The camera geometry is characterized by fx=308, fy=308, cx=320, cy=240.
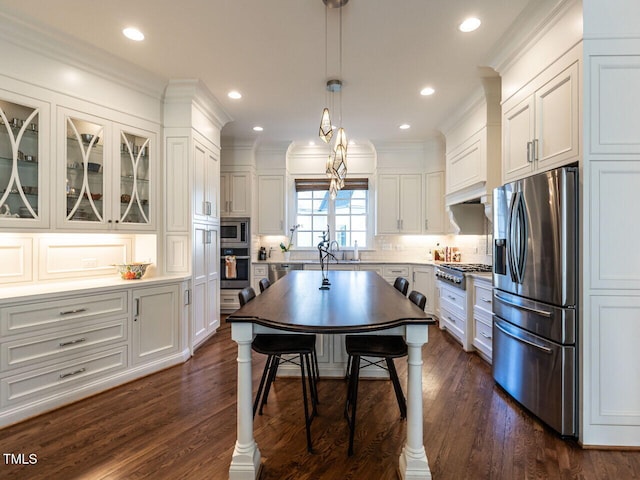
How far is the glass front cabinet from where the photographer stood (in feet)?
8.89

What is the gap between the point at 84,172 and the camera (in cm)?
278

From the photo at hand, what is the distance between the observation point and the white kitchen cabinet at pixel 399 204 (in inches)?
213

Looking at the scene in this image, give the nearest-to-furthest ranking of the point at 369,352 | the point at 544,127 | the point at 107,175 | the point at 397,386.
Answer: the point at 369,352 → the point at 397,386 → the point at 544,127 → the point at 107,175

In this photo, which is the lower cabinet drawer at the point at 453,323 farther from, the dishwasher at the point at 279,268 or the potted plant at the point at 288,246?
the potted plant at the point at 288,246

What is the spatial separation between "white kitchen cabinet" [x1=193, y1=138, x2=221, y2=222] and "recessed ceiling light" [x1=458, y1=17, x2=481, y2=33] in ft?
9.23

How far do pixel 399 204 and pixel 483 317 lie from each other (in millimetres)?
2633

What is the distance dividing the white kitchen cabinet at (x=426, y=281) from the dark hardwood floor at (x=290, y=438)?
7.12ft

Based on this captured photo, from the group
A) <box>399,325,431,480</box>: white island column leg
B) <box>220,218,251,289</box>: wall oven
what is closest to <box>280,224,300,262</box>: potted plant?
<box>220,218,251,289</box>: wall oven

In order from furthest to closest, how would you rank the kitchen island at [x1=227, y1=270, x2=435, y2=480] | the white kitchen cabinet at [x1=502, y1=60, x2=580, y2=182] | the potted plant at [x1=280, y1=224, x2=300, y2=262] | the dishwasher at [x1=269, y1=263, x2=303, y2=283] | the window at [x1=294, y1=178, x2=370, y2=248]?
1. the window at [x1=294, y1=178, x2=370, y2=248]
2. the potted plant at [x1=280, y1=224, x2=300, y2=262]
3. the dishwasher at [x1=269, y1=263, x2=303, y2=283]
4. the white kitchen cabinet at [x1=502, y1=60, x2=580, y2=182]
5. the kitchen island at [x1=227, y1=270, x2=435, y2=480]

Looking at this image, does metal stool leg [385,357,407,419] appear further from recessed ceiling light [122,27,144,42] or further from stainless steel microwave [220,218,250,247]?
stainless steel microwave [220,218,250,247]

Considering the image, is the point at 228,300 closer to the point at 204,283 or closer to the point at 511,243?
the point at 204,283

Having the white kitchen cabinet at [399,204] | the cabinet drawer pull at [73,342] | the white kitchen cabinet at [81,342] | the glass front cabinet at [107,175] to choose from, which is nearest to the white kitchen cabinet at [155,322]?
the white kitchen cabinet at [81,342]

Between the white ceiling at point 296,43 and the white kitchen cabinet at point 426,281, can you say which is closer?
the white ceiling at point 296,43

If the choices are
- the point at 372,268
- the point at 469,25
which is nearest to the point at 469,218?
the point at 372,268
